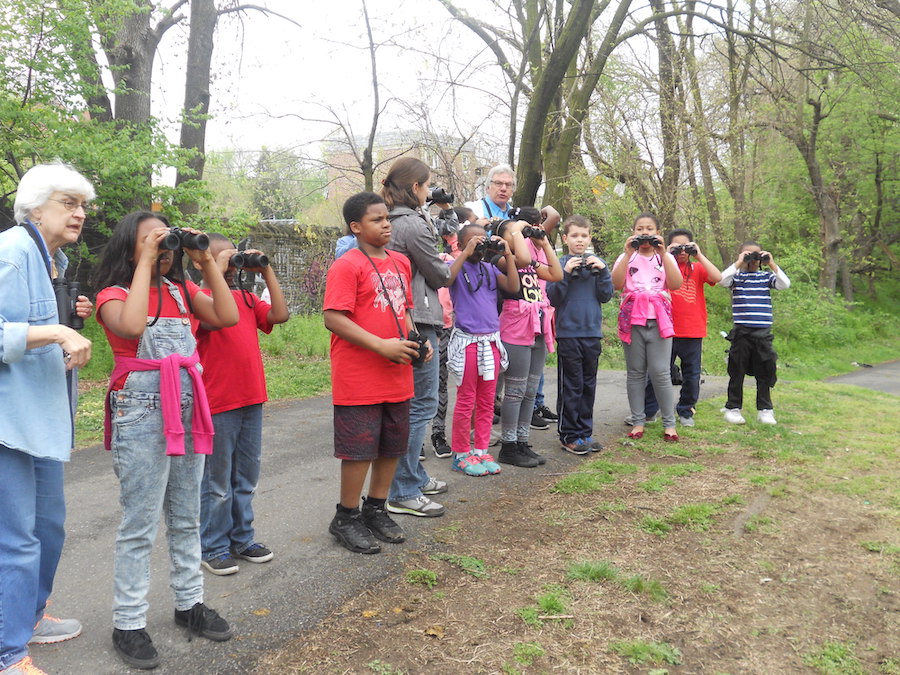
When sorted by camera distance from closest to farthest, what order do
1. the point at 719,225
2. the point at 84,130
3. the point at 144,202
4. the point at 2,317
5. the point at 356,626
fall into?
the point at 2,317
the point at 356,626
the point at 84,130
the point at 144,202
the point at 719,225

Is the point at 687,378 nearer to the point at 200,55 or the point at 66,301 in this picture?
the point at 66,301

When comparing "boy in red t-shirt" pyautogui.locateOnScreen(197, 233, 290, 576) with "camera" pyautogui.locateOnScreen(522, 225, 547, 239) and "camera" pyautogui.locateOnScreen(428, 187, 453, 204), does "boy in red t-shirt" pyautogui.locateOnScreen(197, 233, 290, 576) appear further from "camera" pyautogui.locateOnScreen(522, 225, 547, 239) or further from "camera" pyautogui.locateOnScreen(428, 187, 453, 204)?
"camera" pyautogui.locateOnScreen(522, 225, 547, 239)

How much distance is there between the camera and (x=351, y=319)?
3.54 meters

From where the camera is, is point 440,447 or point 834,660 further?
point 440,447

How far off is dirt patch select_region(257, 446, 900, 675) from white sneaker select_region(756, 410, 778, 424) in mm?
2201

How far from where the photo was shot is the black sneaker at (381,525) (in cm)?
374

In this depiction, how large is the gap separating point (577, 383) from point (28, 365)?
417 centimetres

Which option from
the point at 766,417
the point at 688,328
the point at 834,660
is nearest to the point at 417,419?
the point at 834,660

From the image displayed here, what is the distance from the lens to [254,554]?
3518 mm

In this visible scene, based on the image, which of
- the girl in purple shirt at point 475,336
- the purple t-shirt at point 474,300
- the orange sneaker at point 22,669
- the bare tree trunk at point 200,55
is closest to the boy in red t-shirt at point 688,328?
the girl in purple shirt at point 475,336

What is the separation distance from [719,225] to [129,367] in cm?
1700

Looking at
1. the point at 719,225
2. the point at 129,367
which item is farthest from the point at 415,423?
the point at 719,225

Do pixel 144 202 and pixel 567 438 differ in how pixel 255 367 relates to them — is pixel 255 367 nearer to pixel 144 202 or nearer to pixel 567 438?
pixel 567 438

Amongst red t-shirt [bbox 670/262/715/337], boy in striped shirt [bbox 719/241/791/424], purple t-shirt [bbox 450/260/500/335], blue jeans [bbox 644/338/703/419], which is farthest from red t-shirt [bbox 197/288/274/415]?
boy in striped shirt [bbox 719/241/791/424]
